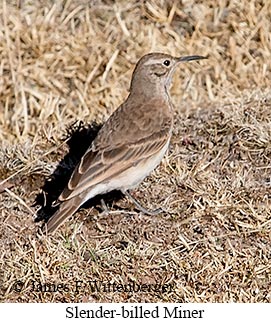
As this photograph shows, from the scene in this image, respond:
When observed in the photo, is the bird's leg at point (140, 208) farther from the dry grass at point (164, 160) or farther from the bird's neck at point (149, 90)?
the bird's neck at point (149, 90)

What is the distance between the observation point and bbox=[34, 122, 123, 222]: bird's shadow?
7.44m

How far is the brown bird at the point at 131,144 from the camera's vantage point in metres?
6.93

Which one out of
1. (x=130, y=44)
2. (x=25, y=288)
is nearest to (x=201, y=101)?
(x=130, y=44)

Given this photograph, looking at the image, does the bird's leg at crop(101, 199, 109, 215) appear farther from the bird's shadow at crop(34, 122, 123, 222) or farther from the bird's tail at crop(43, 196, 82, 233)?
the bird's tail at crop(43, 196, 82, 233)

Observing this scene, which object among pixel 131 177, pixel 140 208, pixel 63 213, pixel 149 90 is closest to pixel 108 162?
pixel 131 177

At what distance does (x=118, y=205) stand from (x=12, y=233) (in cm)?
86

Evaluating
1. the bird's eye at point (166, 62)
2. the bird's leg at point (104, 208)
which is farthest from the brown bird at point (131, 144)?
the bird's leg at point (104, 208)

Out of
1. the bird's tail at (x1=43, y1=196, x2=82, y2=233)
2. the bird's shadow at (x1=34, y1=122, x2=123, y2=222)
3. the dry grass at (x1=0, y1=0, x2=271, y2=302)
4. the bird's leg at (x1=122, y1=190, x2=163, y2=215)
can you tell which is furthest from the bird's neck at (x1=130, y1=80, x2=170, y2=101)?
the bird's tail at (x1=43, y1=196, x2=82, y2=233)

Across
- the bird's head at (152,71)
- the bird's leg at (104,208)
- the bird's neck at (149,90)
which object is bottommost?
the bird's leg at (104,208)

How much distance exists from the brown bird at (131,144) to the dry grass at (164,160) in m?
0.26

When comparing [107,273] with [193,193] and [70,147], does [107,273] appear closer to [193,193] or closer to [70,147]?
[193,193]

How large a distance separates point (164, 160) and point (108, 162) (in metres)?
0.83

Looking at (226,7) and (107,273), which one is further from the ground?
(107,273)

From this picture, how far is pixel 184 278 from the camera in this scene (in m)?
6.34
